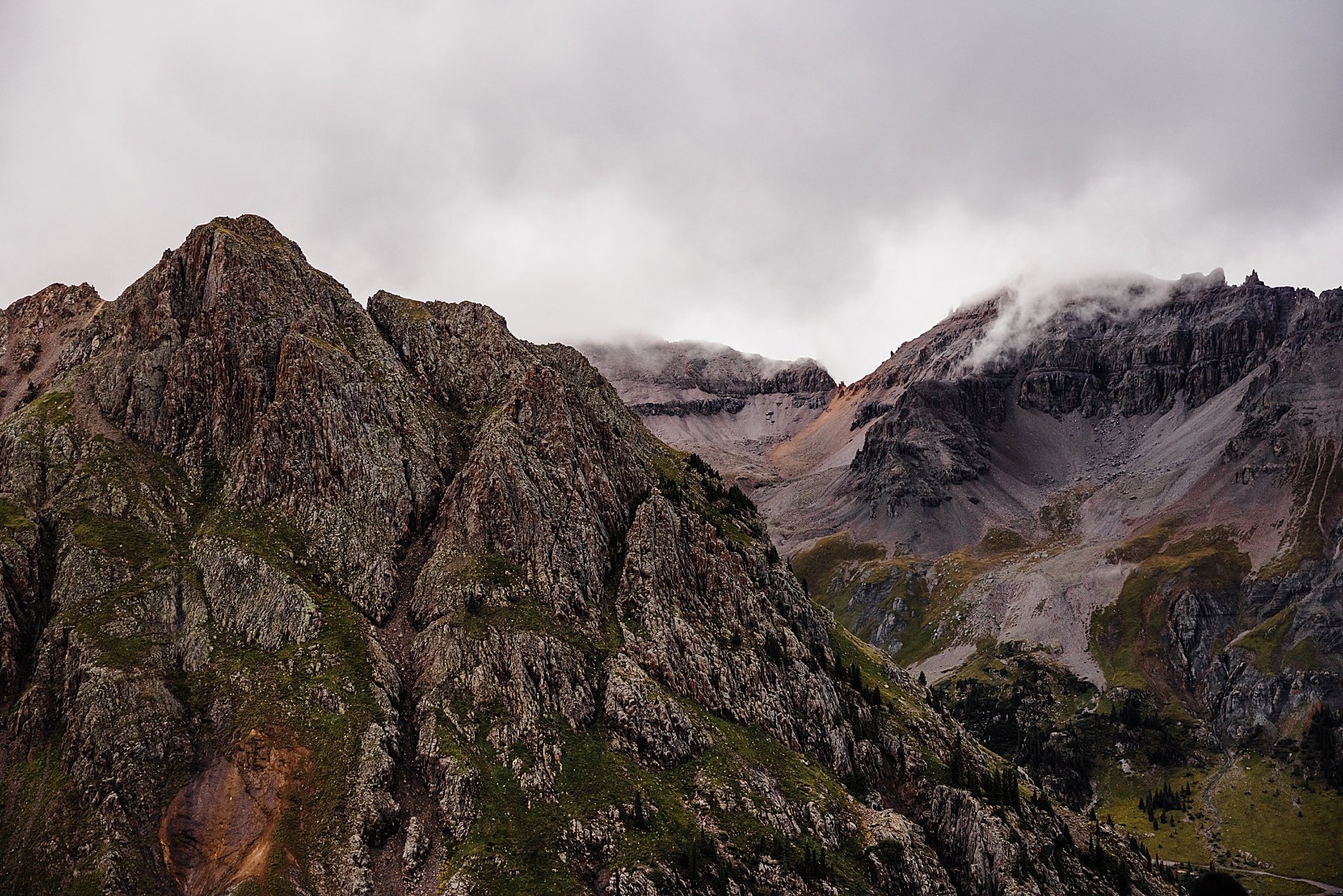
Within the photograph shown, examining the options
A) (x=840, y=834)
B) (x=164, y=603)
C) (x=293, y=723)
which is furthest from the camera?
(x=840, y=834)

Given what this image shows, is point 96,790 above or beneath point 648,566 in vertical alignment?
beneath

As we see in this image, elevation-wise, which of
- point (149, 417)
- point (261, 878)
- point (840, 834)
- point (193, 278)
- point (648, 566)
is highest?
point (193, 278)

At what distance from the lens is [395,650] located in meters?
125

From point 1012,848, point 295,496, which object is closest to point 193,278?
point 295,496

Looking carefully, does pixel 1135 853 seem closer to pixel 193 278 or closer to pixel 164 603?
pixel 164 603

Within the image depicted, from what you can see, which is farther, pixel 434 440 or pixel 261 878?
pixel 434 440

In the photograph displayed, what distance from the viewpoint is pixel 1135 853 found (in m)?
167

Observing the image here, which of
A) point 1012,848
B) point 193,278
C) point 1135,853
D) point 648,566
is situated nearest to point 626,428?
point 648,566

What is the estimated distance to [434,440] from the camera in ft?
500

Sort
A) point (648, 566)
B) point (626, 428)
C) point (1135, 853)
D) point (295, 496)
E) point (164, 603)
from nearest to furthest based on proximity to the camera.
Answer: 1. point (164, 603)
2. point (295, 496)
3. point (648, 566)
4. point (1135, 853)
5. point (626, 428)

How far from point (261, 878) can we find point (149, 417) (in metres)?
80.8

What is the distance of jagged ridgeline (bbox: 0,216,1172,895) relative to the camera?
100062 millimetres

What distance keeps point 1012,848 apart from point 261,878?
358 feet

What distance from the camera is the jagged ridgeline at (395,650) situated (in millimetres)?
100062
